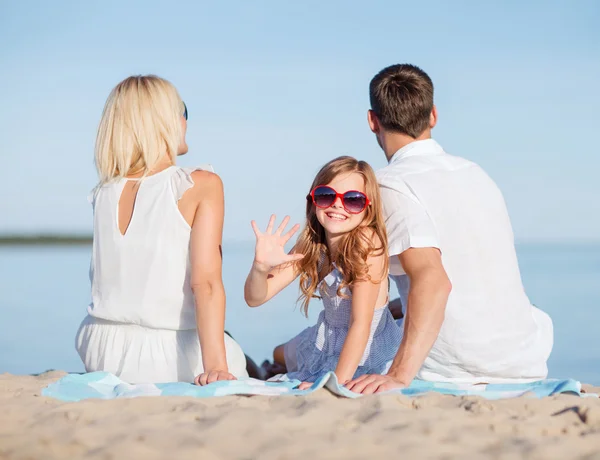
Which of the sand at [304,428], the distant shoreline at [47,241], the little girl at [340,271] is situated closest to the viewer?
the sand at [304,428]

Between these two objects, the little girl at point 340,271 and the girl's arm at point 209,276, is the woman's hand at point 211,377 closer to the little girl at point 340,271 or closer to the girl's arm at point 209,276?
the girl's arm at point 209,276

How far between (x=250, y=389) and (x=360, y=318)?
2.23 ft

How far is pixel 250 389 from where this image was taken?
4.10 metres

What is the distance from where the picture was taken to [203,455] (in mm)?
3162

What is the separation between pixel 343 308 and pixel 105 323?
4.37 feet

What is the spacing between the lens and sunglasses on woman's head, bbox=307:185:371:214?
14.5 feet

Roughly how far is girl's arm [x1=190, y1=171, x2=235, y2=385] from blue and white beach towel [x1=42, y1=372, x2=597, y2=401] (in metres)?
0.14

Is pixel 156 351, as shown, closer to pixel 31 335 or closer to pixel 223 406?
pixel 223 406

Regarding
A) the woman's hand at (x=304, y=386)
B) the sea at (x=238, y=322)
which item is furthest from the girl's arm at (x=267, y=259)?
the sea at (x=238, y=322)

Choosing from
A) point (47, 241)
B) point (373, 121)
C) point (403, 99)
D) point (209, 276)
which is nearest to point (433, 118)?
point (403, 99)

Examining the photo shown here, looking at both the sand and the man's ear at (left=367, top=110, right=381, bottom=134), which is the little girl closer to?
the man's ear at (left=367, top=110, right=381, bottom=134)

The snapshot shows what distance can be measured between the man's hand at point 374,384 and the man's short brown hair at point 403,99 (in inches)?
55.9

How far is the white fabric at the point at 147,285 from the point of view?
4.46m

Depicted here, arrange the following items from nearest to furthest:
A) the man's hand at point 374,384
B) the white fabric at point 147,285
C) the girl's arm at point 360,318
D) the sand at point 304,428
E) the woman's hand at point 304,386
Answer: the sand at point 304,428 → the man's hand at point 374,384 → the woman's hand at point 304,386 → the girl's arm at point 360,318 → the white fabric at point 147,285
